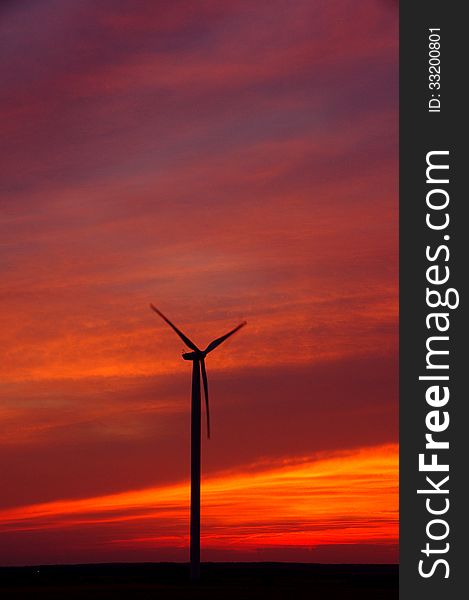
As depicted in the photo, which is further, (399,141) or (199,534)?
(199,534)

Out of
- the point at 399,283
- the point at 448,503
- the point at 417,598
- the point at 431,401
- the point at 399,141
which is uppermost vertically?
the point at 399,141

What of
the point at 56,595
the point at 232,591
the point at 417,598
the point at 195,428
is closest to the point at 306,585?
the point at 232,591

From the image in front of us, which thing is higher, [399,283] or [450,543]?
[399,283]

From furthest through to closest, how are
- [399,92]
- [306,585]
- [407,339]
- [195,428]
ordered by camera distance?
[306,585], [195,428], [399,92], [407,339]

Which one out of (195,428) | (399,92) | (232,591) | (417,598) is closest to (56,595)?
(232,591)

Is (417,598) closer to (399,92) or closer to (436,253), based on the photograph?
(436,253)

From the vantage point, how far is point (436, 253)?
48469 mm

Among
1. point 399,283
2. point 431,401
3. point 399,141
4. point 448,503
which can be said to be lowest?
point 448,503

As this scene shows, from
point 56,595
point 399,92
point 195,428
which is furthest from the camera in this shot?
point 56,595

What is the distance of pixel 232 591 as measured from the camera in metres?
115

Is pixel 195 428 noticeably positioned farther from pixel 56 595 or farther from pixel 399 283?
pixel 399 283

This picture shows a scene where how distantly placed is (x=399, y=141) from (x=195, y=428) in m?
50.8

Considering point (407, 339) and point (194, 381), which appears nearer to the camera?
point (407, 339)

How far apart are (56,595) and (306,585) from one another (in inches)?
1528
